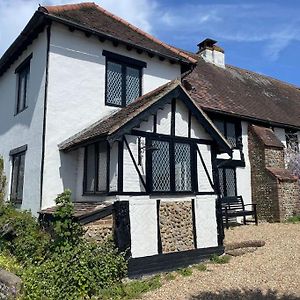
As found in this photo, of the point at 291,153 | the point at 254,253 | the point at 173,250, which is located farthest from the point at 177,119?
the point at 291,153

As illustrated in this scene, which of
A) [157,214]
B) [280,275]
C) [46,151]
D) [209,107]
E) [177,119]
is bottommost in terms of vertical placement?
[280,275]

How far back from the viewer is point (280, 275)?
23.7 ft

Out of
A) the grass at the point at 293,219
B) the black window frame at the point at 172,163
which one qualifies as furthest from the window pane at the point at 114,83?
the grass at the point at 293,219

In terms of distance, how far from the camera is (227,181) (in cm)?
1517

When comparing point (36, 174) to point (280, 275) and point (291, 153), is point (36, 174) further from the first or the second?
point (291, 153)

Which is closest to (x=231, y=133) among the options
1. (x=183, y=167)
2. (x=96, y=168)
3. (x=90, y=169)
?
(x=183, y=167)

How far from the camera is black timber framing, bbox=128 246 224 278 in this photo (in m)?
7.48

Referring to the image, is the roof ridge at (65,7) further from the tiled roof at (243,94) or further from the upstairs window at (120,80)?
the tiled roof at (243,94)

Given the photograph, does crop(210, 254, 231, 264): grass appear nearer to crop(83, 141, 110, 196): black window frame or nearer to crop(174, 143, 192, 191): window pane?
Result: crop(174, 143, 192, 191): window pane

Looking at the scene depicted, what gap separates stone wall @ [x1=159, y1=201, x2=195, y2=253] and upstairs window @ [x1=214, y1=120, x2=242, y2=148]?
25.0 ft

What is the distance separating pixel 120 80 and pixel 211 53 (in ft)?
41.0

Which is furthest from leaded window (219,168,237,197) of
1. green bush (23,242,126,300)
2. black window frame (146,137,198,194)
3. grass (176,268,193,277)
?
green bush (23,242,126,300)

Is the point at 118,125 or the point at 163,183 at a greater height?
the point at 118,125

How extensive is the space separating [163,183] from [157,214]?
0.81 metres
